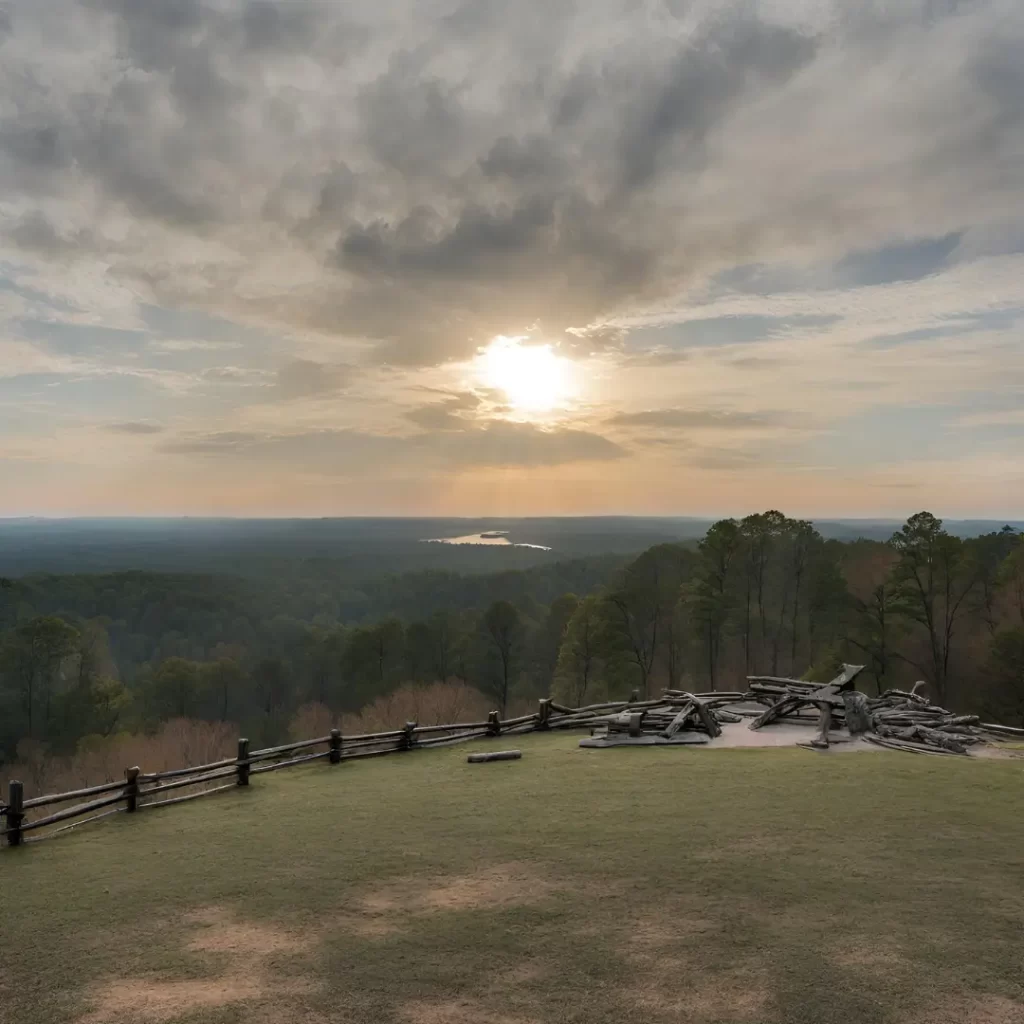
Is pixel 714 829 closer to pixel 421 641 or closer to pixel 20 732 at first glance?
pixel 421 641

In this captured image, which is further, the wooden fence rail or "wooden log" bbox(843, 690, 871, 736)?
"wooden log" bbox(843, 690, 871, 736)

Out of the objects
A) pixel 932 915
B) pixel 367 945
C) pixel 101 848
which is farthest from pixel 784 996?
pixel 101 848

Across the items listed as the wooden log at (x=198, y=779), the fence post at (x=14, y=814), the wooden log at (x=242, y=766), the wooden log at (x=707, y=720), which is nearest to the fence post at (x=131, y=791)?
the wooden log at (x=198, y=779)

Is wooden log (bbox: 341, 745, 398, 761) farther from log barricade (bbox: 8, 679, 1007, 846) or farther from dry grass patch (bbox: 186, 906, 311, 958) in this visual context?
dry grass patch (bbox: 186, 906, 311, 958)

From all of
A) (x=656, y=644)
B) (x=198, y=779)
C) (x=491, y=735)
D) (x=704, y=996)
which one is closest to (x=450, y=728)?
(x=491, y=735)

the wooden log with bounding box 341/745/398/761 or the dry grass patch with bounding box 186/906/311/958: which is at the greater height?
the dry grass patch with bounding box 186/906/311/958

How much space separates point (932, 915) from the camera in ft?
24.6

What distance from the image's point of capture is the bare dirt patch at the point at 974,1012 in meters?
5.78

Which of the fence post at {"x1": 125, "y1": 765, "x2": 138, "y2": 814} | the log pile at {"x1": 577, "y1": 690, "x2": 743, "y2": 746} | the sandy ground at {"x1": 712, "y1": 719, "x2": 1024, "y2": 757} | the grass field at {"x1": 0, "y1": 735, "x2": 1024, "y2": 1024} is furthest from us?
the log pile at {"x1": 577, "y1": 690, "x2": 743, "y2": 746}

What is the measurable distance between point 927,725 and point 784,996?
15.1 meters

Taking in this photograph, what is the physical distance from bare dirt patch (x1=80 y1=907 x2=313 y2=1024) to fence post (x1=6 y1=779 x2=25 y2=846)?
5.45m

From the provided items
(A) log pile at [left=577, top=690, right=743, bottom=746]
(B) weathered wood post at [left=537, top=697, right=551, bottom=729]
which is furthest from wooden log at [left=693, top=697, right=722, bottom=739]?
(B) weathered wood post at [left=537, top=697, right=551, bottom=729]

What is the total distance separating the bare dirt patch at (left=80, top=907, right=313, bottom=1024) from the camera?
20.7 ft

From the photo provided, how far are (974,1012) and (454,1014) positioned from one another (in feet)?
14.7
